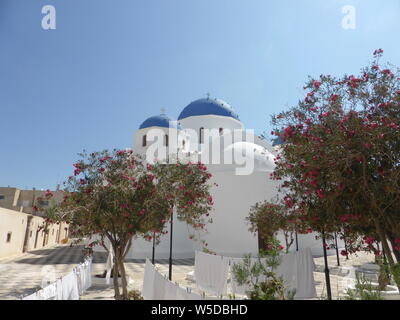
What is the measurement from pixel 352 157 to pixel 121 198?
5.09m

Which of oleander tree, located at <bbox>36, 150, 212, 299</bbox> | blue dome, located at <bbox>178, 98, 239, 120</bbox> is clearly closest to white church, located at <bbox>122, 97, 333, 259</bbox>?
blue dome, located at <bbox>178, 98, 239, 120</bbox>

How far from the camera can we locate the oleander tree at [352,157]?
464 cm

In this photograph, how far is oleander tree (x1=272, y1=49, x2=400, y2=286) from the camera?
4.64 meters

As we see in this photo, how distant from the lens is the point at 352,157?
15.0 ft

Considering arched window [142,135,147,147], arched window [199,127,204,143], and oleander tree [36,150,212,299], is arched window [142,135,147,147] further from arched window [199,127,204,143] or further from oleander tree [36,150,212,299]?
oleander tree [36,150,212,299]

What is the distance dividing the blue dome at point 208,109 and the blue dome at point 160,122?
462 cm

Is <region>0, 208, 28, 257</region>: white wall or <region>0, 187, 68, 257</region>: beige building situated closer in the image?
<region>0, 208, 28, 257</region>: white wall

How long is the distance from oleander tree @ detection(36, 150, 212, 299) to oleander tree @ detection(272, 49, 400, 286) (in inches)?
130

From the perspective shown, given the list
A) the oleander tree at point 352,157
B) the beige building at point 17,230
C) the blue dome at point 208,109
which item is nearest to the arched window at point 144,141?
the blue dome at point 208,109

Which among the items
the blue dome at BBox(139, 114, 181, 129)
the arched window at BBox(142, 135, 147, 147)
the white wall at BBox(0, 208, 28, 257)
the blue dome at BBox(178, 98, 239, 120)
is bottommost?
the white wall at BBox(0, 208, 28, 257)

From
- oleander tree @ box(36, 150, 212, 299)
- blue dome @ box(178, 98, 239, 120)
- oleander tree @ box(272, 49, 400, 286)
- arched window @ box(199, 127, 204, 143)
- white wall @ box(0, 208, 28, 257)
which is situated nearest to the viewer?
oleander tree @ box(272, 49, 400, 286)

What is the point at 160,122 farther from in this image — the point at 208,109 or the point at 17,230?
the point at 17,230

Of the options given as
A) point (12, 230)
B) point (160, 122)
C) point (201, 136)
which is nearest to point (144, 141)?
point (160, 122)
